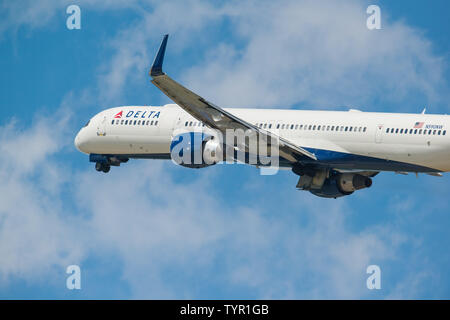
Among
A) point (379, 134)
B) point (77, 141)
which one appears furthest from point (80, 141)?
point (379, 134)

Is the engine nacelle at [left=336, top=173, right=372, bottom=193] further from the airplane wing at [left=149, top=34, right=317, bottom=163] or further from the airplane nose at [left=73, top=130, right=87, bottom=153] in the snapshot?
the airplane nose at [left=73, top=130, right=87, bottom=153]

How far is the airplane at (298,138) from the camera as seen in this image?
64.9 meters

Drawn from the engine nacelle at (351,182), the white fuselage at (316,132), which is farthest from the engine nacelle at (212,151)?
the engine nacelle at (351,182)

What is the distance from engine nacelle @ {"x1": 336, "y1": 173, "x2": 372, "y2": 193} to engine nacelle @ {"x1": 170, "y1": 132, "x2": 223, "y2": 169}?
7.31 m

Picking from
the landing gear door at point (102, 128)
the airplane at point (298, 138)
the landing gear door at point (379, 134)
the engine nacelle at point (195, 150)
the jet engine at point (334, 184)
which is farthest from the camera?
the landing gear door at point (102, 128)

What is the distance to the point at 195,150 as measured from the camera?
6788 cm

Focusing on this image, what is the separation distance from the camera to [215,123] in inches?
2501

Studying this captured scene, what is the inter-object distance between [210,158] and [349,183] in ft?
26.9

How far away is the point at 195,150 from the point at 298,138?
17.6 feet

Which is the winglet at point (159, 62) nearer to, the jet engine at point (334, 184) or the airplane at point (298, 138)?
the airplane at point (298, 138)

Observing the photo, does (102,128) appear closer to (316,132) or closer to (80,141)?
(80,141)

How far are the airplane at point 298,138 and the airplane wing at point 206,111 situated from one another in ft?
0.16

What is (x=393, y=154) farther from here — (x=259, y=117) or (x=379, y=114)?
(x=259, y=117)
